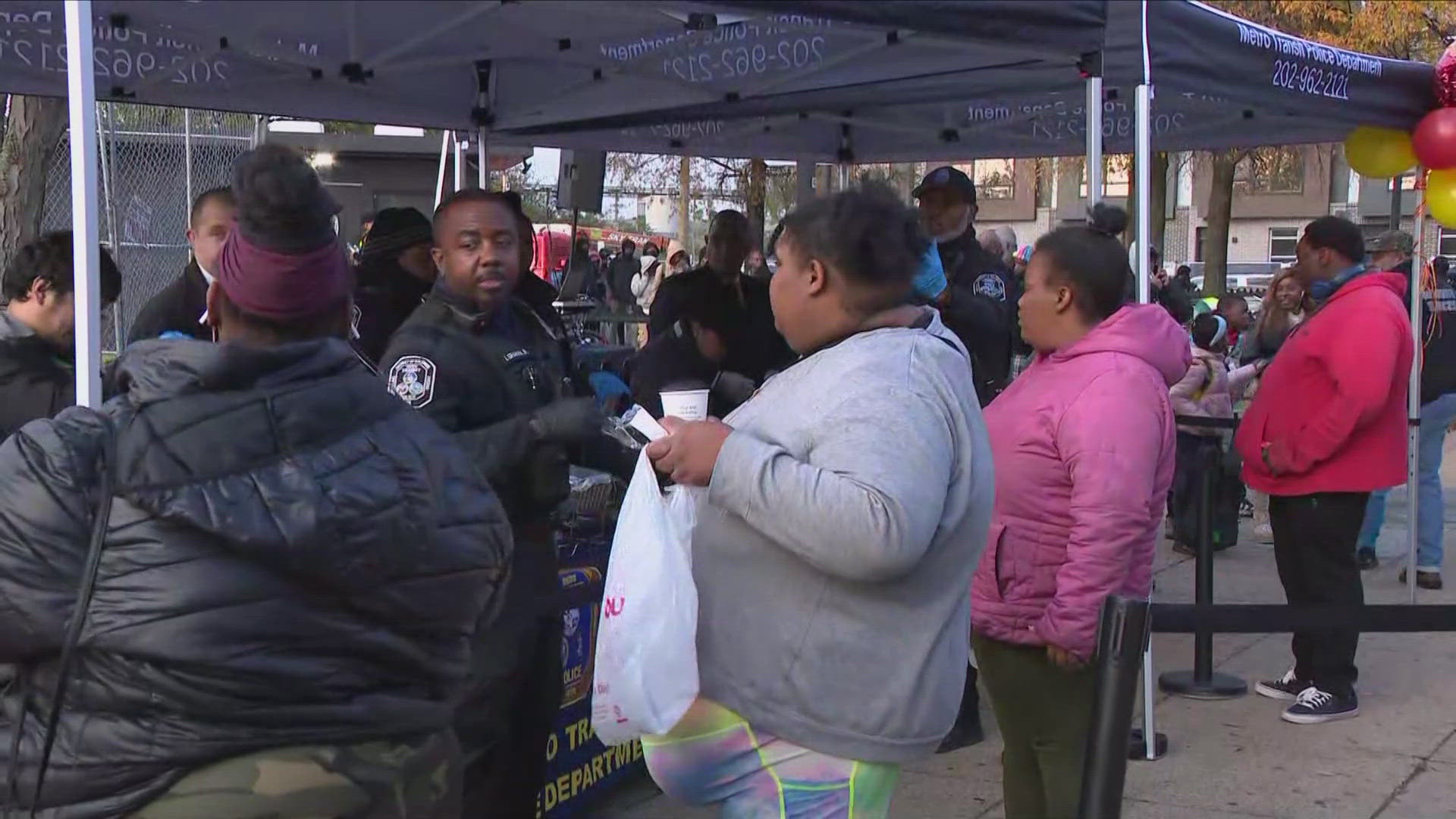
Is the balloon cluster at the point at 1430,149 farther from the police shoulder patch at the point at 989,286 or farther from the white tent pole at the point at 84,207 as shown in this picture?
the white tent pole at the point at 84,207

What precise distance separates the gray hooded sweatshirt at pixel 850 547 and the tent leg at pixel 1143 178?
2382 mm

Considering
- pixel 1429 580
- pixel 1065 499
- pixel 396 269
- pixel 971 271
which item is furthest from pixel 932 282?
pixel 1429 580

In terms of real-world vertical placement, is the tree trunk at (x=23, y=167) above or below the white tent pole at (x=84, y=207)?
above

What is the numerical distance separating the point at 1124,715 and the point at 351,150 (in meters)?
14.8

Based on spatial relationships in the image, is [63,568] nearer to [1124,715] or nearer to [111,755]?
[111,755]

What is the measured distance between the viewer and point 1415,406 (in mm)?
7219

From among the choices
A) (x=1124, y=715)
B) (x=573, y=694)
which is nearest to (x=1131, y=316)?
(x=1124, y=715)

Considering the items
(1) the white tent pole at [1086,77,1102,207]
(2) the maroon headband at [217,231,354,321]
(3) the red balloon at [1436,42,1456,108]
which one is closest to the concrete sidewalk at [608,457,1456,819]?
(1) the white tent pole at [1086,77,1102,207]

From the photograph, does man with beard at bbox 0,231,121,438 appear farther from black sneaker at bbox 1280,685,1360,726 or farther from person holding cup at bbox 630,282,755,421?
black sneaker at bbox 1280,685,1360,726

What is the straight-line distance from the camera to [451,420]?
296 centimetres

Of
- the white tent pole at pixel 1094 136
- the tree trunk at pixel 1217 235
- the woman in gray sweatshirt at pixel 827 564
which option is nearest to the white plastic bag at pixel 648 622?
the woman in gray sweatshirt at pixel 827 564

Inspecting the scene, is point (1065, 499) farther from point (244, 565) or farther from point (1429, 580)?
point (1429, 580)

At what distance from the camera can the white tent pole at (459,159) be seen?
7.46 metres

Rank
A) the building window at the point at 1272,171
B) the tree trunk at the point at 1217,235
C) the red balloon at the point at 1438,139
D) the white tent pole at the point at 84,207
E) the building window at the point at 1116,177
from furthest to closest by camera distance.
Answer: the building window at the point at 1272,171, the tree trunk at the point at 1217,235, the building window at the point at 1116,177, the red balloon at the point at 1438,139, the white tent pole at the point at 84,207
